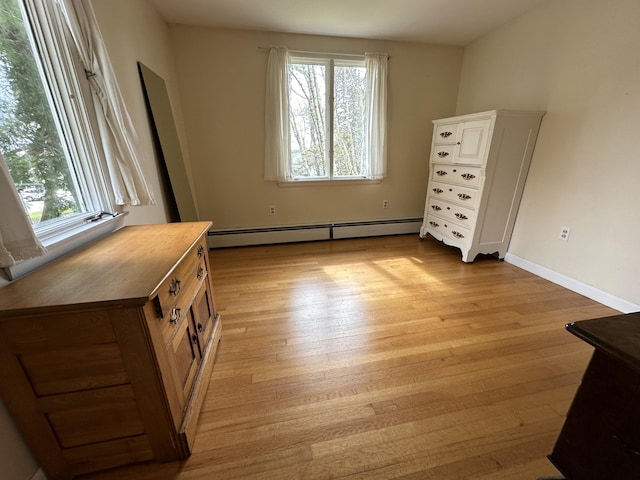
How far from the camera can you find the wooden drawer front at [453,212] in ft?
8.72

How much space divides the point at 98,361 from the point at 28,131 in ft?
3.41

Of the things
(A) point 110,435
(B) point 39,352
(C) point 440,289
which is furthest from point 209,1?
(C) point 440,289

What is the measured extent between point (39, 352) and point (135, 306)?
33cm

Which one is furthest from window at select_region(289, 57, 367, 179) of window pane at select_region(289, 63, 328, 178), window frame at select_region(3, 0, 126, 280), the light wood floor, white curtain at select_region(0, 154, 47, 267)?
white curtain at select_region(0, 154, 47, 267)

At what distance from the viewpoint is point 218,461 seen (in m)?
1.03

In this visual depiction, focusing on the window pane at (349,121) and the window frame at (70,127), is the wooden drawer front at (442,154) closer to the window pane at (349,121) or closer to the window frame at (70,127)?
the window pane at (349,121)

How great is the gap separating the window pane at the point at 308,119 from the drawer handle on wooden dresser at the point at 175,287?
2403mm

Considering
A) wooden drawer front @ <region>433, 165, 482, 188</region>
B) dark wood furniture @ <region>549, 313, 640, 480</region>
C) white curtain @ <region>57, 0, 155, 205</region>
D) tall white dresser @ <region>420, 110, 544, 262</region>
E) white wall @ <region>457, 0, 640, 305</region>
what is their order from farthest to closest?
wooden drawer front @ <region>433, 165, 482, 188</region>, tall white dresser @ <region>420, 110, 544, 262</region>, white wall @ <region>457, 0, 640, 305</region>, white curtain @ <region>57, 0, 155, 205</region>, dark wood furniture @ <region>549, 313, 640, 480</region>

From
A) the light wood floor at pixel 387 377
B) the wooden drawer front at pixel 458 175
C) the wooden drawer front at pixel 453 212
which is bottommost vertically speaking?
the light wood floor at pixel 387 377

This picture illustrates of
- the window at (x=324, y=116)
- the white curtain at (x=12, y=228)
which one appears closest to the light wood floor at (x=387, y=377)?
the white curtain at (x=12, y=228)

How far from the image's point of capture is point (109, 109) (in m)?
1.33

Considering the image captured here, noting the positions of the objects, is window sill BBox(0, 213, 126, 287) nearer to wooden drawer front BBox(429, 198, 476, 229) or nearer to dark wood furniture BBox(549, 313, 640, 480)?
dark wood furniture BBox(549, 313, 640, 480)

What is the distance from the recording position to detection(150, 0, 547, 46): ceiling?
7.37ft

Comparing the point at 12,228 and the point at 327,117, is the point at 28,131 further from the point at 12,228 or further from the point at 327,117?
the point at 327,117
